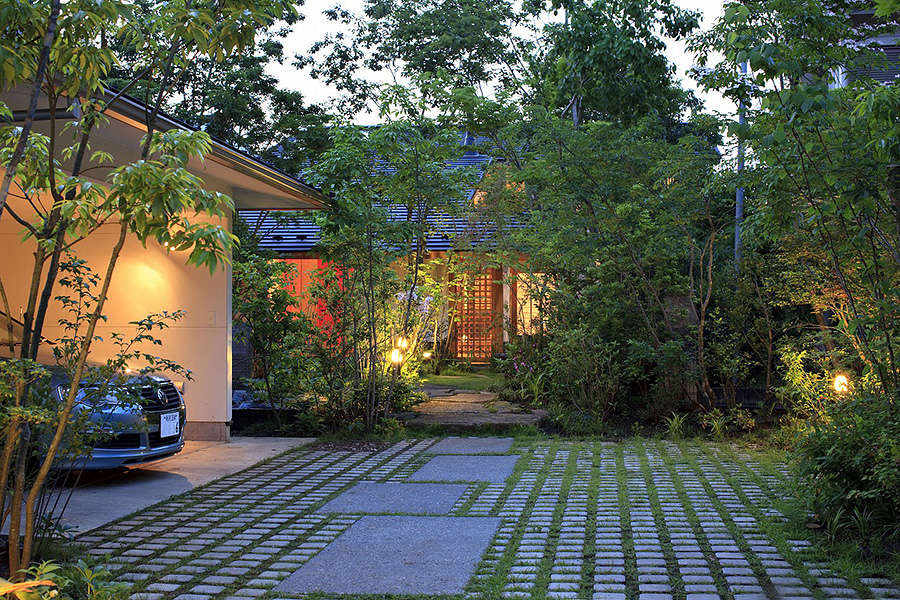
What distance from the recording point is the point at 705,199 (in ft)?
29.4

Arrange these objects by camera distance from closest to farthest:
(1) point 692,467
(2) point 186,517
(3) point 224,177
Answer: (2) point 186,517 < (1) point 692,467 < (3) point 224,177

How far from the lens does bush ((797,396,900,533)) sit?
464 centimetres

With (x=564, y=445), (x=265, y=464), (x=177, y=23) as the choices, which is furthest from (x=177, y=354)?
(x=177, y=23)

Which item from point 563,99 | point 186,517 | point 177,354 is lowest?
point 186,517

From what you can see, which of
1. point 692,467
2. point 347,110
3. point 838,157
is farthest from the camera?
point 347,110

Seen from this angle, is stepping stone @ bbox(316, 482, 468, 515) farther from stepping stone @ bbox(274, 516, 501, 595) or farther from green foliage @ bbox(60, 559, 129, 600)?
green foliage @ bbox(60, 559, 129, 600)

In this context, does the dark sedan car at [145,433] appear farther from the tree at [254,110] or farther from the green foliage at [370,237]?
the tree at [254,110]

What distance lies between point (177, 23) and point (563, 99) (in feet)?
36.3

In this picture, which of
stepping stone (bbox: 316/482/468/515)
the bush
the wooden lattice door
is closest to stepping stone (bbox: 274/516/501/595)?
stepping stone (bbox: 316/482/468/515)

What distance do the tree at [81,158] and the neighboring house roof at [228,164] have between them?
54 cm

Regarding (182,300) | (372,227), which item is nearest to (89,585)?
(182,300)

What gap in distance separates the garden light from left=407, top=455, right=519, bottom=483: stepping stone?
2777mm

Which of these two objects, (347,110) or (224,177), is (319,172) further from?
(347,110)

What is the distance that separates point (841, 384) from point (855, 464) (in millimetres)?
2022
